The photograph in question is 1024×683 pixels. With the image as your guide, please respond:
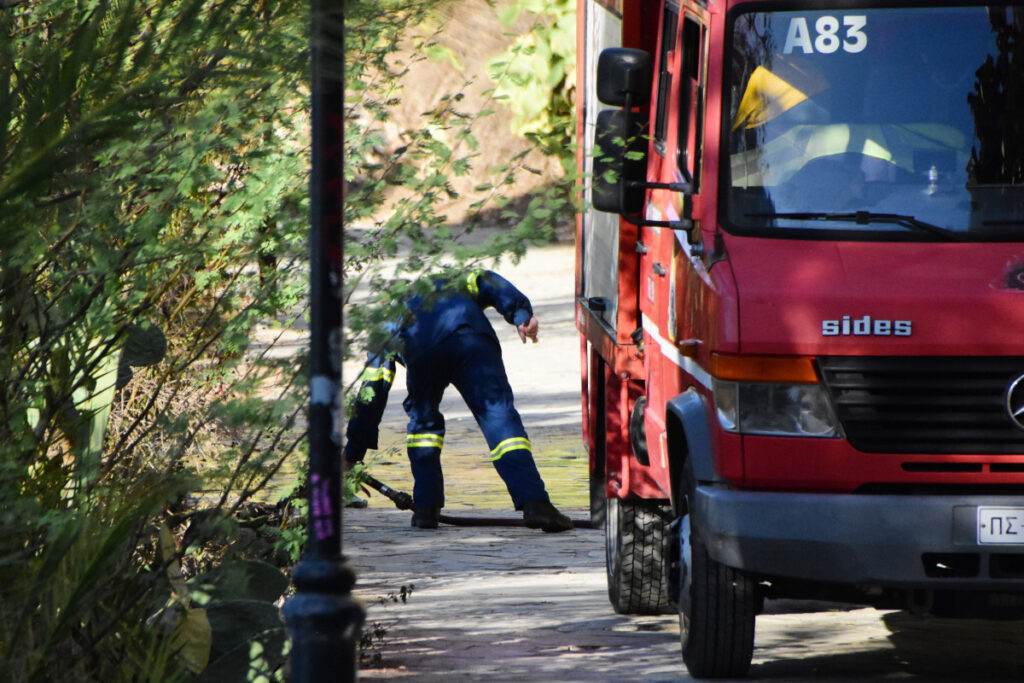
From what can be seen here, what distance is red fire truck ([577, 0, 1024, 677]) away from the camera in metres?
4.96

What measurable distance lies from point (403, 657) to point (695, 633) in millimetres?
1227

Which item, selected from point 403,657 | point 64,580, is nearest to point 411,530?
point 403,657

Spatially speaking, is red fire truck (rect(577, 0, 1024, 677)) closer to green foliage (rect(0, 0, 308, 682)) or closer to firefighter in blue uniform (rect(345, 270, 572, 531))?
green foliage (rect(0, 0, 308, 682))

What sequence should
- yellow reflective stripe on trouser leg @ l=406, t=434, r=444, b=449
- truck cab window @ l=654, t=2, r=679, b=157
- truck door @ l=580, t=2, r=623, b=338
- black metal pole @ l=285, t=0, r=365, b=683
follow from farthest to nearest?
yellow reflective stripe on trouser leg @ l=406, t=434, r=444, b=449, truck door @ l=580, t=2, r=623, b=338, truck cab window @ l=654, t=2, r=679, b=157, black metal pole @ l=285, t=0, r=365, b=683

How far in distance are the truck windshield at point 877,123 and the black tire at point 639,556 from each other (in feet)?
6.29

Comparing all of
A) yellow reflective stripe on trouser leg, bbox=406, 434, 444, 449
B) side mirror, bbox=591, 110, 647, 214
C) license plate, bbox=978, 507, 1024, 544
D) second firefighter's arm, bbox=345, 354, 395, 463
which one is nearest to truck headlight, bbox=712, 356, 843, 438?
license plate, bbox=978, 507, 1024, 544

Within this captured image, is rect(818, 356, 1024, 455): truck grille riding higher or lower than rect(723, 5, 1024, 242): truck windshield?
lower

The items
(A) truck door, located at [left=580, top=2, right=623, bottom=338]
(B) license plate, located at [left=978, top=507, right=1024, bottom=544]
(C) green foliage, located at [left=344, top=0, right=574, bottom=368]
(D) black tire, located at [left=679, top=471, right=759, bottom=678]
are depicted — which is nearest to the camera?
(C) green foliage, located at [left=344, top=0, right=574, bottom=368]

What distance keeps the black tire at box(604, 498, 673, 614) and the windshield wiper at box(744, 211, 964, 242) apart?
1986 millimetres

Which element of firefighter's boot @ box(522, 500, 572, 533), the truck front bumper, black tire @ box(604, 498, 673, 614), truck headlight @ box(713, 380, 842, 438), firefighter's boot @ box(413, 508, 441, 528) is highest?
truck headlight @ box(713, 380, 842, 438)

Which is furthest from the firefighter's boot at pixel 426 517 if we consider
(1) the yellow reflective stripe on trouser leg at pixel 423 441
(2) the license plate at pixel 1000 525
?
(2) the license plate at pixel 1000 525

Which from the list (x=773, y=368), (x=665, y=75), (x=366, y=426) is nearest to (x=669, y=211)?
(x=665, y=75)

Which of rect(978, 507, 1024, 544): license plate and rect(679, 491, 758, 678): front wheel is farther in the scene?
rect(679, 491, 758, 678): front wheel

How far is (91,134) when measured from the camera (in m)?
2.62
